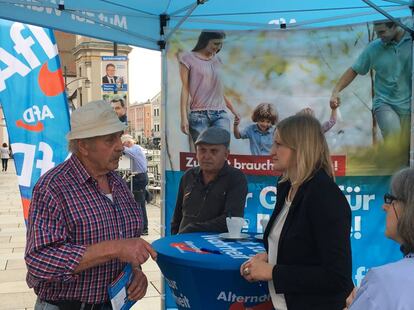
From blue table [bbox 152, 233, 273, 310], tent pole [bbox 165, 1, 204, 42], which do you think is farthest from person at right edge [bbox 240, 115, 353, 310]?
tent pole [bbox 165, 1, 204, 42]

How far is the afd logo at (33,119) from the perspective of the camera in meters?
4.50

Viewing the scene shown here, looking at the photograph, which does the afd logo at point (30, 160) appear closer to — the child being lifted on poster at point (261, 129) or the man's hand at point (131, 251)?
the child being lifted on poster at point (261, 129)

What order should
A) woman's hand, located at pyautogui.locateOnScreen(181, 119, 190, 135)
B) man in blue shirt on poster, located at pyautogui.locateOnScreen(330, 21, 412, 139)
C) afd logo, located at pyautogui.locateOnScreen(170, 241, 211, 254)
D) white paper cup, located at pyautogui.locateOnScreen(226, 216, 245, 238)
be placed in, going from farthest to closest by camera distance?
woman's hand, located at pyautogui.locateOnScreen(181, 119, 190, 135), man in blue shirt on poster, located at pyautogui.locateOnScreen(330, 21, 412, 139), white paper cup, located at pyautogui.locateOnScreen(226, 216, 245, 238), afd logo, located at pyautogui.locateOnScreen(170, 241, 211, 254)

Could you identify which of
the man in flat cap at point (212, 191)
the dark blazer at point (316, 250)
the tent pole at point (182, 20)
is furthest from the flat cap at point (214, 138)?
the dark blazer at point (316, 250)

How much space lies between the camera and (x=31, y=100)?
14.8 ft

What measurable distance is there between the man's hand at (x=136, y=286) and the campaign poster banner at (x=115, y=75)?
403 inches

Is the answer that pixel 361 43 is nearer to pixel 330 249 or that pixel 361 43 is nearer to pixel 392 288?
pixel 330 249

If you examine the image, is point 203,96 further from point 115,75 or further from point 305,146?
point 115,75

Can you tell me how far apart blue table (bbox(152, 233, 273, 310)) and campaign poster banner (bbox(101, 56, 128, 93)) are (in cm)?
1010

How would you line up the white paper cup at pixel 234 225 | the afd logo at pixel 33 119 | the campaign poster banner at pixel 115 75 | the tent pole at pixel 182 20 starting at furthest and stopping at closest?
1. the campaign poster banner at pixel 115 75
2. the afd logo at pixel 33 119
3. the tent pole at pixel 182 20
4. the white paper cup at pixel 234 225

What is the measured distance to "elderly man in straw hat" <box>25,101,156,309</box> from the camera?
2.00m

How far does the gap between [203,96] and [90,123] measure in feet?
8.04

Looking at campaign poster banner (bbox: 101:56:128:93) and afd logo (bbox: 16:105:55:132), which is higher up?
campaign poster banner (bbox: 101:56:128:93)

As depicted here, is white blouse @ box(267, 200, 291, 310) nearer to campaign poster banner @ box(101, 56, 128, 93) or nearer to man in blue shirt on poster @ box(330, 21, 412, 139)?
man in blue shirt on poster @ box(330, 21, 412, 139)
